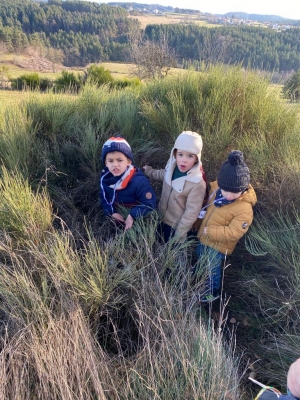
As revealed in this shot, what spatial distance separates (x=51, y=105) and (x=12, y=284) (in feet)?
9.84

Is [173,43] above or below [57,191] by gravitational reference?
above

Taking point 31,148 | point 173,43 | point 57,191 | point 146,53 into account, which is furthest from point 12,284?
point 173,43

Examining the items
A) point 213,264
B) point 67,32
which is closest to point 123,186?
point 213,264

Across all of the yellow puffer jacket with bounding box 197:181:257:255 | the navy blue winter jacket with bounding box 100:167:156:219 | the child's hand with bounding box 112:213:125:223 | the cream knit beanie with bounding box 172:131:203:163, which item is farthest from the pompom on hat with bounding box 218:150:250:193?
the child's hand with bounding box 112:213:125:223

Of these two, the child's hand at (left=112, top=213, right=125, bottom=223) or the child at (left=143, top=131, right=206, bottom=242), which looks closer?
the child at (left=143, top=131, right=206, bottom=242)

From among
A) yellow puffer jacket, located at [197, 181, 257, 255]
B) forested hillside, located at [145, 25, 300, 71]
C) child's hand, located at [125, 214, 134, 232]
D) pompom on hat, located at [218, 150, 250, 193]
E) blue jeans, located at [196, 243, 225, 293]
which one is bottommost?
blue jeans, located at [196, 243, 225, 293]

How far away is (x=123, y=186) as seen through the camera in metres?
3.24

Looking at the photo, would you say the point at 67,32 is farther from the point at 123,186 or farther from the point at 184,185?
the point at 184,185

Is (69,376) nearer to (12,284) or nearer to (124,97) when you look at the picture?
(12,284)

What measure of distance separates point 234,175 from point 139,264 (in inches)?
40.8

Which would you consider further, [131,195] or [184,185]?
[131,195]

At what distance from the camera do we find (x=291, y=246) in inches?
114

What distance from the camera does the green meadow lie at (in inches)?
72.6

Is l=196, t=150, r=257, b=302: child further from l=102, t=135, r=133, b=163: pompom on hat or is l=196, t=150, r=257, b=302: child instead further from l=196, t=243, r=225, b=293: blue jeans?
l=102, t=135, r=133, b=163: pompom on hat
